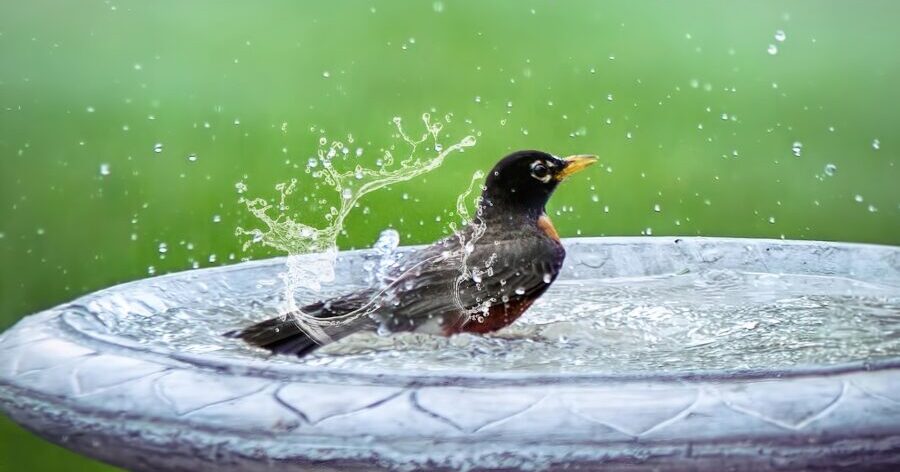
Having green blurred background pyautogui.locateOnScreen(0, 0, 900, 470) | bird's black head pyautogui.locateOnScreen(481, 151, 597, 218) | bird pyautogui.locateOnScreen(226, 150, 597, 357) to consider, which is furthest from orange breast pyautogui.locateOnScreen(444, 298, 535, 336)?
green blurred background pyautogui.locateOnScreen(0, 0, 900, 470)

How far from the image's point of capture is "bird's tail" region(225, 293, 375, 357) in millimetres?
1643

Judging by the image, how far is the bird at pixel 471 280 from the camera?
1.72 metres

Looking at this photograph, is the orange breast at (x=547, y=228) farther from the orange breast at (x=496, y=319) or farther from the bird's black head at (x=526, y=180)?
the orange breast at (x=496, y=319)

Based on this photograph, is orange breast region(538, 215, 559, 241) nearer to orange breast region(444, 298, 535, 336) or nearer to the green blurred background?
orange breast region(444, 298, 535, 336)

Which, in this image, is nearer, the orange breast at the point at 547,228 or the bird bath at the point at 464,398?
the bird bath at the point at 464,398

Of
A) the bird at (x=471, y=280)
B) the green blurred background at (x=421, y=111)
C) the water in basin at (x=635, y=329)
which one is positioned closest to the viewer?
the water in basin at (x=635, y=329)

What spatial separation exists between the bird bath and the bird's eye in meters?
0.42

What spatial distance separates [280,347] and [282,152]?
94.1 inches

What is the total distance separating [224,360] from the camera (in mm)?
1328

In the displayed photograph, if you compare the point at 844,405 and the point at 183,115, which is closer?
the point at 844,405

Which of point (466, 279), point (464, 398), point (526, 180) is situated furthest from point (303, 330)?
point (526, 180)

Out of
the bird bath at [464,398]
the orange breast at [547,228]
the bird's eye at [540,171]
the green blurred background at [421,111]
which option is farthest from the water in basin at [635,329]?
the green blurred background at [421,111]

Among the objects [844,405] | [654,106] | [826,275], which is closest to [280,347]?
[844,405]

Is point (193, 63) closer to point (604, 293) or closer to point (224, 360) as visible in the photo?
point (604, 293)
